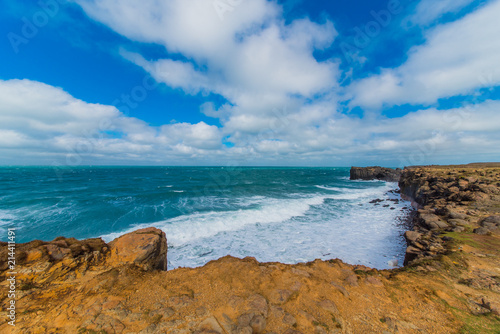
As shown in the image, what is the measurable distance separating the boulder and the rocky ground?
0.04 metres

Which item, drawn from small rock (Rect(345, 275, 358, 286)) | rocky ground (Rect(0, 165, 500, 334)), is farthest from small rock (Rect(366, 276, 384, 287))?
small rock (Rect(345, 275, 358, 286))

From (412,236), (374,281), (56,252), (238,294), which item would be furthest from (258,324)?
(412,236)

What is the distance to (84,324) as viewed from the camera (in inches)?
144

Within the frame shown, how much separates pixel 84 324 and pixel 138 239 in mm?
3330

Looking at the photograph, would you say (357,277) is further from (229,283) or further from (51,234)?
(51,234)

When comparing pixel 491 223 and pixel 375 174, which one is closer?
pixel 491 223

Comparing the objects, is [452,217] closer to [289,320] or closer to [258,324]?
[289,320]

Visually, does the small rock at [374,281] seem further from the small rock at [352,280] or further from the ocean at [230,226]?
the ocean at [230,226]

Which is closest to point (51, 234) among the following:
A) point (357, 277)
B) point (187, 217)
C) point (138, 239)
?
point (187, 217)

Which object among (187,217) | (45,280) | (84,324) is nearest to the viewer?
(84,324)

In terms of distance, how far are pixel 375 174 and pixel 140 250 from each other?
73.6 metres

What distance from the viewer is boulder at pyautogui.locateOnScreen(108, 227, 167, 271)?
6.12 metres

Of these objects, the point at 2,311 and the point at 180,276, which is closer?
the point at 2,311

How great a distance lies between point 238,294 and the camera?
15.4 ft
